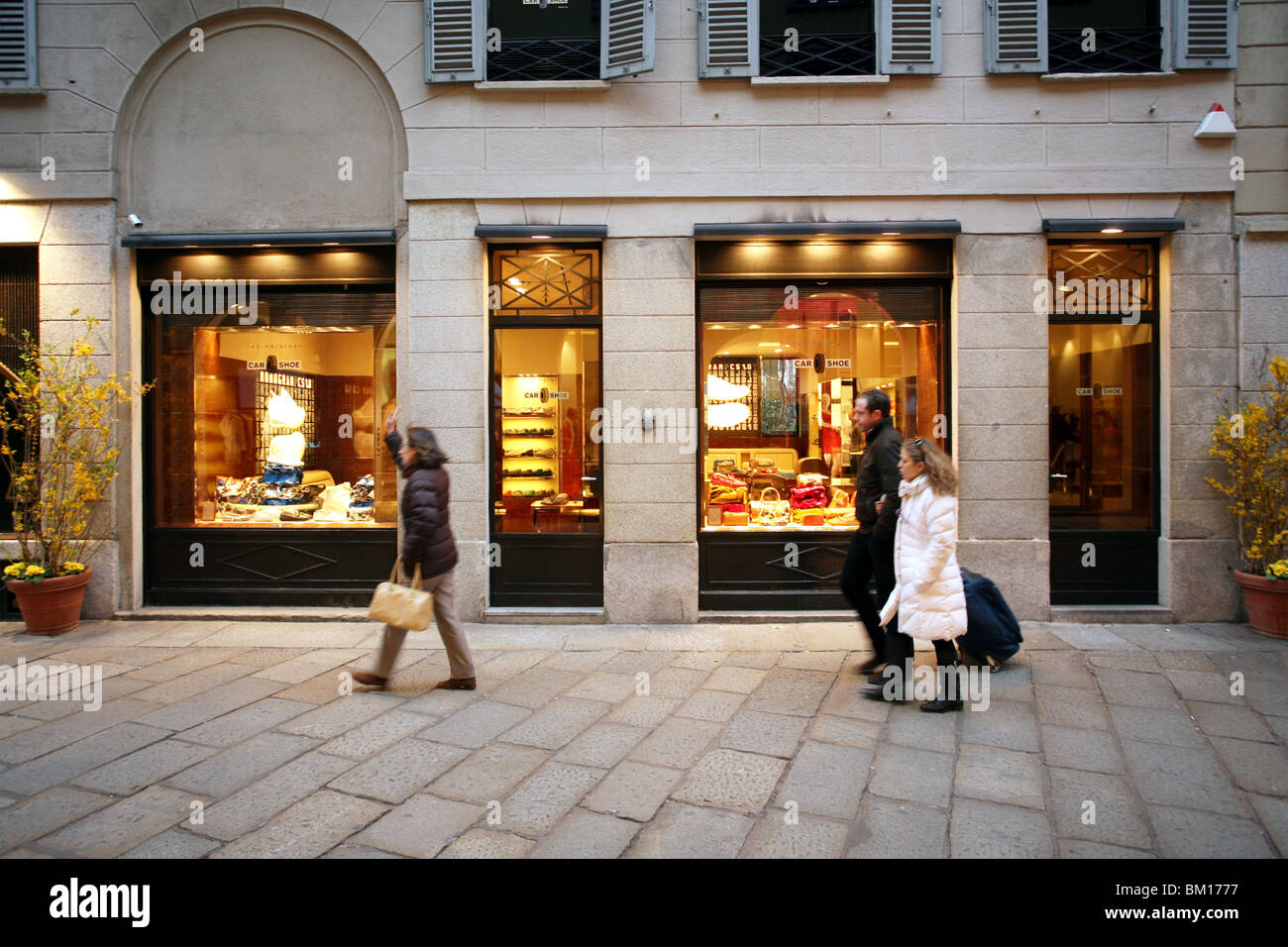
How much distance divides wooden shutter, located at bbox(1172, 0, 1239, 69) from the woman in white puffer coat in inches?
228

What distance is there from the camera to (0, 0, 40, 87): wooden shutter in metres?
8.19

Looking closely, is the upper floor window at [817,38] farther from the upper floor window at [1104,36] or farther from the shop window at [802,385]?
the shop window at [802,385]

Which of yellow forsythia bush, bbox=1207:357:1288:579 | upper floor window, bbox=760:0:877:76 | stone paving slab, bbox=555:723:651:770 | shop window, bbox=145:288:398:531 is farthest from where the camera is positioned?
shop window, bbox=145:288:398:531

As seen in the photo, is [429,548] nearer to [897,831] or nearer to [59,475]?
[897,831]

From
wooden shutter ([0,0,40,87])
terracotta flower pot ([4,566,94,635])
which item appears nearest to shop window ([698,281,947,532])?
terracotta flower pot ([4,566,94,635])

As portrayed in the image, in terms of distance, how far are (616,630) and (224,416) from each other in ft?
16.7

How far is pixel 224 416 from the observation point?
8875 millimetres

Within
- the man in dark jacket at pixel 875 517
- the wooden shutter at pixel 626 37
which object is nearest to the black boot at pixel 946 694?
Result: the man in dark jacket at pixel 875 517

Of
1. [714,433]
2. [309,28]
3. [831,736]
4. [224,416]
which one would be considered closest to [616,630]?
[714,433]

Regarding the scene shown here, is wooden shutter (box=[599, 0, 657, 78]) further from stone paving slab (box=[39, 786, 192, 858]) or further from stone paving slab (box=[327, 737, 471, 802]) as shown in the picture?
stone paving slab (box=[39, 786, 192, 858])

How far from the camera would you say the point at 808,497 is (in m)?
8.57

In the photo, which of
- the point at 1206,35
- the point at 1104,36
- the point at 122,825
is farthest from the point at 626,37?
the point at 122,825

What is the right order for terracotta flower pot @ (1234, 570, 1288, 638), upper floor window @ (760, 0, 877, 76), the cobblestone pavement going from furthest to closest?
upper floor window @ (760, 0, 877, 76), terracotta flower pot @ (1234, 570, 1288, 638), the cobblestone pavement
